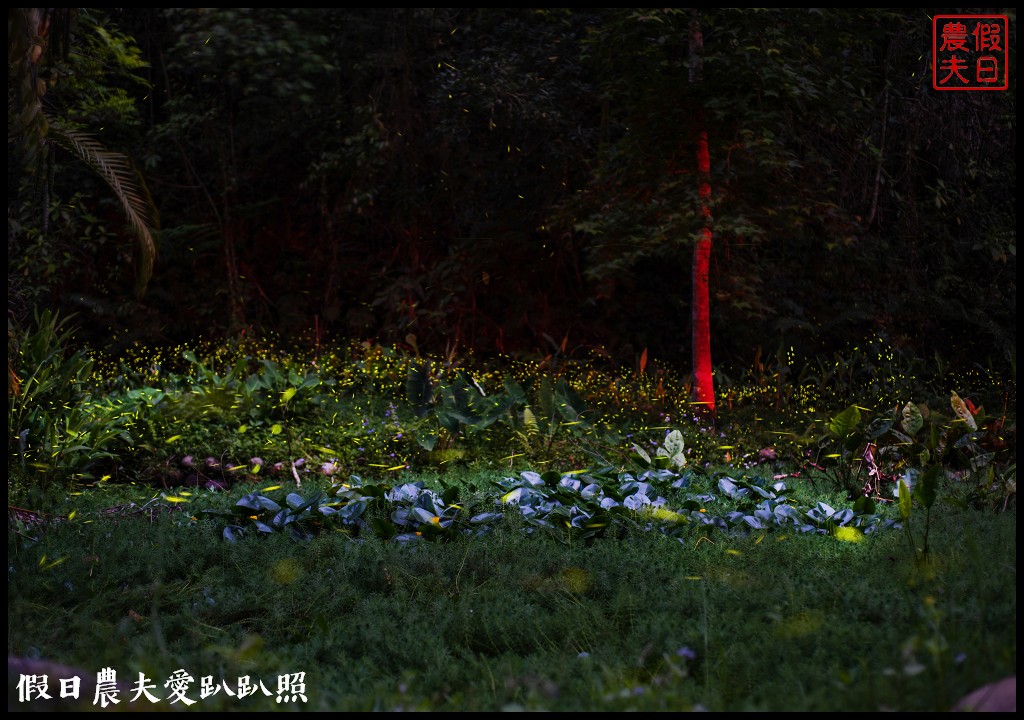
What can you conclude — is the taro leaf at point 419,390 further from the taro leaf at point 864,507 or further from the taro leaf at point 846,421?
the taro leaf at point 864,507

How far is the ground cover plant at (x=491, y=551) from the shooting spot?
2.47m

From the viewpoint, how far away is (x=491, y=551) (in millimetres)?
3797

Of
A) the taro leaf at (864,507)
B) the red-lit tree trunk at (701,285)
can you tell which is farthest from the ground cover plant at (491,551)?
the red-lit tree trunk at (701,285)

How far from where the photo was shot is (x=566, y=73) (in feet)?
32.6

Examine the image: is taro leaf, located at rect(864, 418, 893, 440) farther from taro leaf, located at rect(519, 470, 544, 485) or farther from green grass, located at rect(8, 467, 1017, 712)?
taro leaf, located at rect(519, 470, 544, 485)

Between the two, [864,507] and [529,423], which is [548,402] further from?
[864,507]

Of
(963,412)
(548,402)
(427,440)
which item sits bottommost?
(427,440)

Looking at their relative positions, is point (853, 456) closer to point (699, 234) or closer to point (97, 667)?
point (699, 234)

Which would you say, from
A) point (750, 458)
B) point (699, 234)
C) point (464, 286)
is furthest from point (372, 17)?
point (750, 458)

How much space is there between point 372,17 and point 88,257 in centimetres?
457

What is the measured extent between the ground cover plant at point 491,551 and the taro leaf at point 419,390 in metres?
0.02

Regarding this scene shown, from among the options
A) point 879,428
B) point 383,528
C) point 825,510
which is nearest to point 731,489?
point 825,510

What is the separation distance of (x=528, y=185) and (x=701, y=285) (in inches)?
122

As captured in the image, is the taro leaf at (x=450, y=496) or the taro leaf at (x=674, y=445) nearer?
the taro leaf at (x=450, y=496)
